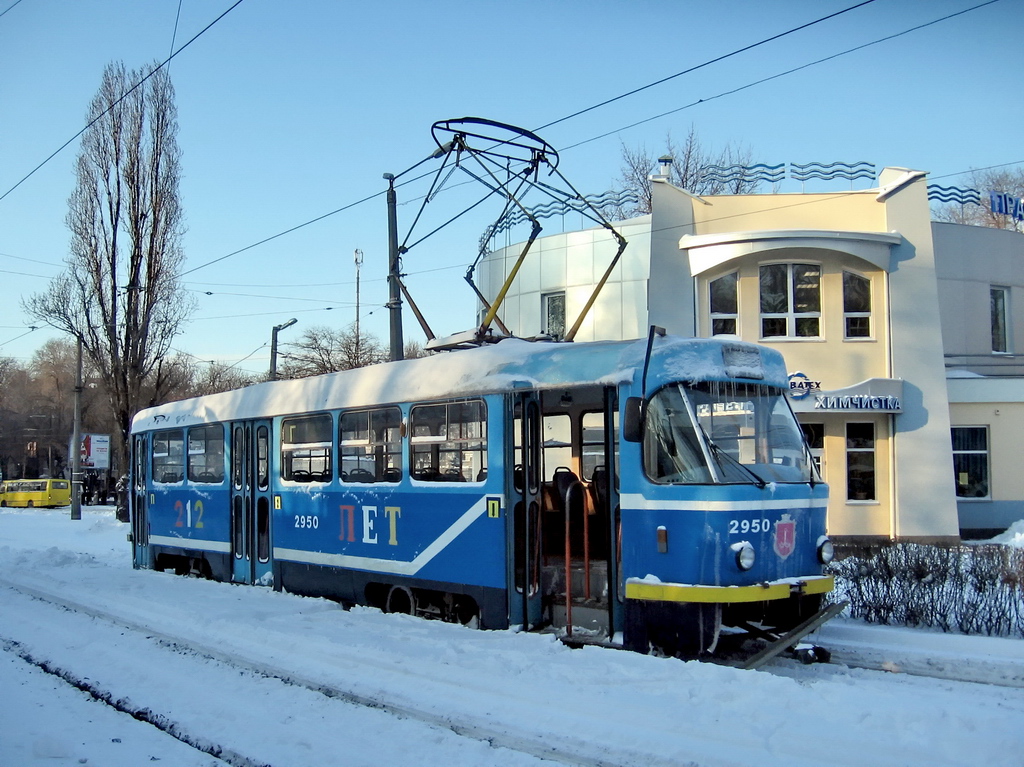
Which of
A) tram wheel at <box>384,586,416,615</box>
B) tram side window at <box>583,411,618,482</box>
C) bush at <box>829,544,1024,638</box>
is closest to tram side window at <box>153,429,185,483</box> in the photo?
tram wheel at <box>384,586,416,615</box>

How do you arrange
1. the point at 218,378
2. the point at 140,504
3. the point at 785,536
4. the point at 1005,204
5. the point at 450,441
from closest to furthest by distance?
the point at 785,536
the point at 450,441
the point at 140,504
the point at 1005,204
the point at 218,378

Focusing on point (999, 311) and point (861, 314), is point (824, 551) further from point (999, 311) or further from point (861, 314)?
point (999, 311)

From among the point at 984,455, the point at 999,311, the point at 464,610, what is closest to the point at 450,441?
the point at 464,610

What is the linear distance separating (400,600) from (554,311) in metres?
18.3

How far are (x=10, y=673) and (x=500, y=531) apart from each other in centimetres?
432

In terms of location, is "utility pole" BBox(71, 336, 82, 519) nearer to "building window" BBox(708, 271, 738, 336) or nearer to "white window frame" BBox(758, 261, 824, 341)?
"building window" BBox(708, 271, 738, 336)

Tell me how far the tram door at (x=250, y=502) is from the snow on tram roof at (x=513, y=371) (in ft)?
1.81

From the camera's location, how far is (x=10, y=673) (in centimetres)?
816

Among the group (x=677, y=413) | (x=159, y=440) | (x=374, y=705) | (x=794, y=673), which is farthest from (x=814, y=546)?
(x=159, y=440)

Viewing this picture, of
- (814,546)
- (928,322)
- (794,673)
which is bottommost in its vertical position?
(794,673)

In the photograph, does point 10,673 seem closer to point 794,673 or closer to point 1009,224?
point 794,673

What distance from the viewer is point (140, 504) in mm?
17109

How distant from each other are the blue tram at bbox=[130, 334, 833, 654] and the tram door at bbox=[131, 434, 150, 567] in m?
4.96

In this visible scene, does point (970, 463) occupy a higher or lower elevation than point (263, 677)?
higher
